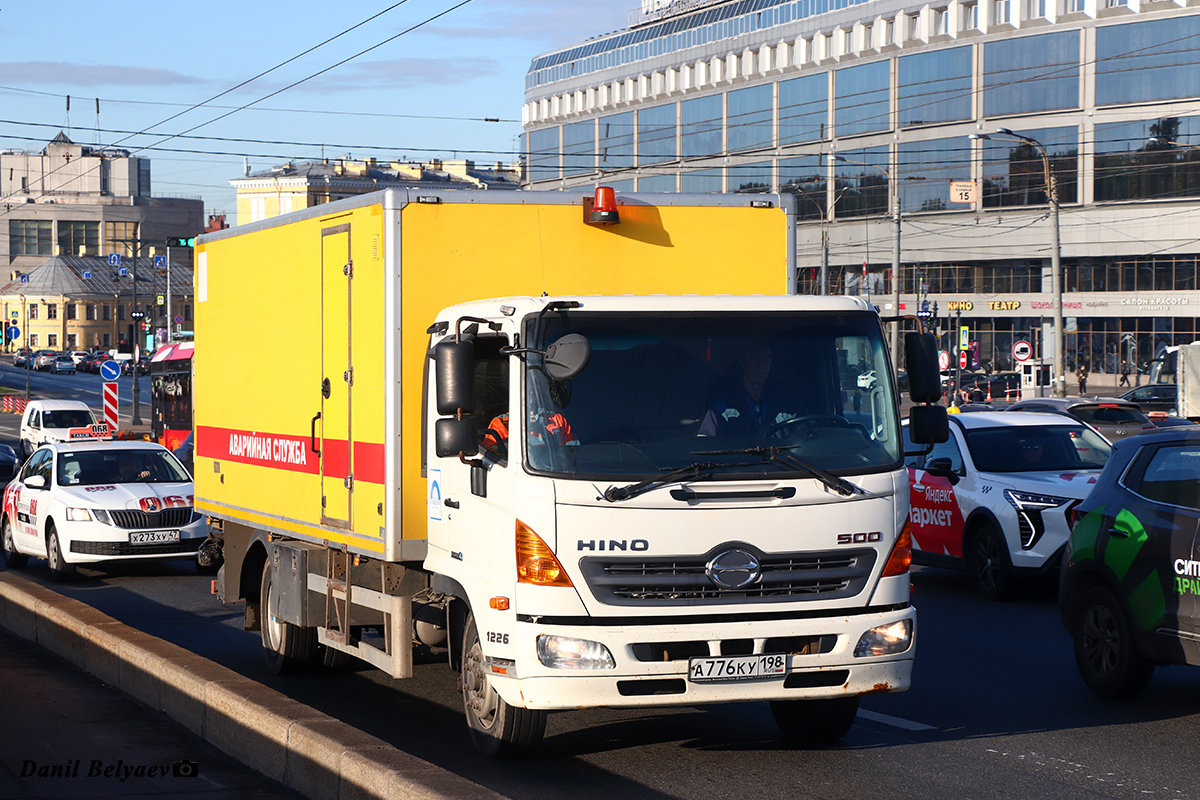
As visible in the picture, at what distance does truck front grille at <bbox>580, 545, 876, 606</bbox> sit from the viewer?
666 cm

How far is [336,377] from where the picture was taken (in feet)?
28.7

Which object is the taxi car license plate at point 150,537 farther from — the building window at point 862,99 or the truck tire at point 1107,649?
the building window at point 862,99

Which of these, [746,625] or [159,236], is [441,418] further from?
[159,236]

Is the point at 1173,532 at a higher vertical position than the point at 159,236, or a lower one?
lower

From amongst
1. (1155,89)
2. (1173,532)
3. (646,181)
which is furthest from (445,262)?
(646,181)

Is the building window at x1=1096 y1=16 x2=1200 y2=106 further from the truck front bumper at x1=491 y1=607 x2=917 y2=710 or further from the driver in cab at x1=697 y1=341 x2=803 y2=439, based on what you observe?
the truck front bumper at x1=491 y1=607 x2=917 y2=710

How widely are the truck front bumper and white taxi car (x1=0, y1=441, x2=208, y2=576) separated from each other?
36.3 ft

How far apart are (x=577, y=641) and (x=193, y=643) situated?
6.27m

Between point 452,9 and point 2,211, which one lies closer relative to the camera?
point 452,9

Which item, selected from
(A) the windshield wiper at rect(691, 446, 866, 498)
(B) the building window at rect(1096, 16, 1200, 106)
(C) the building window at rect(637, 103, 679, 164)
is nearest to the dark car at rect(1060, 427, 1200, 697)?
(A) the windshield wiper at rect(691, 446, 866, 498)

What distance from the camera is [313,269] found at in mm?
9148

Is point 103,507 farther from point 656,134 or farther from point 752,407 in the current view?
point 656,134

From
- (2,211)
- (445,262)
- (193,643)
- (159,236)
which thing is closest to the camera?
(445,262)

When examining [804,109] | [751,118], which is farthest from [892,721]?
[751,118]
